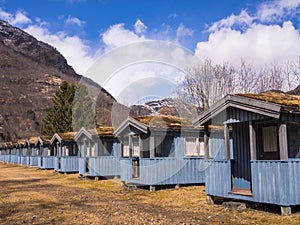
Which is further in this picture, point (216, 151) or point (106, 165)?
point (106, 165)

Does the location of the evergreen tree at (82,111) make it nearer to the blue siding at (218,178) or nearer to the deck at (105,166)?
the deck at (105,166)

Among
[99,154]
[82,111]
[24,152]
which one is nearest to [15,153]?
[24,152]

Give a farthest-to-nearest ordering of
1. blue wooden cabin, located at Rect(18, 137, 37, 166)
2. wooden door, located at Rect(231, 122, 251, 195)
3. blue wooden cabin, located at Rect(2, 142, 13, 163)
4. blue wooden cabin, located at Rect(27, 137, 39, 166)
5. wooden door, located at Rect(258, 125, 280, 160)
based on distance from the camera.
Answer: blue wooden cabin, located at Rect(2, 142, 13, 163), blue wooden cabin, located at Rect(18, 137, 37, 166), blue wooden cabin, located at Rect(27, 137, 39, 166), wooden door, located at Rect(231, 122, 251, 195), wooden door, located at Rect(258, 125, 280, 160)

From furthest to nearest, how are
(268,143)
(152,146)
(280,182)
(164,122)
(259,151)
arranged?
(164,122) < (152,146) < (259,151) < (268,143) < (280,182)

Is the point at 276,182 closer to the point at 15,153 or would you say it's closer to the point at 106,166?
the point at 106,166

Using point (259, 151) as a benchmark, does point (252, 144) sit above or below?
above

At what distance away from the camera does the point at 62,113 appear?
50438 mm

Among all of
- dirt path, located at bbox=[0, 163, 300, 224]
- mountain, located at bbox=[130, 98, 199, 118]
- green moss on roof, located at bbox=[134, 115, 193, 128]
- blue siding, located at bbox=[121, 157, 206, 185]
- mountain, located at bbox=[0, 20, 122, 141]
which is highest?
mountain, located at bbox=[0, 20, 122, 141]

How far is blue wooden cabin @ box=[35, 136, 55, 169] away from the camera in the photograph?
111ft

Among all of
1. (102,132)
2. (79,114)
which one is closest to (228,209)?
(102,132)

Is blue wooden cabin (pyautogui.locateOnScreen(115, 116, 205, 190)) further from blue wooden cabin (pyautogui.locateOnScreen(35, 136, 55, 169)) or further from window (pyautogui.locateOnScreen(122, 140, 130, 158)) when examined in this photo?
blue wooden cabin (pyautogui.locateOnScreen(35, 136, 55, 169))

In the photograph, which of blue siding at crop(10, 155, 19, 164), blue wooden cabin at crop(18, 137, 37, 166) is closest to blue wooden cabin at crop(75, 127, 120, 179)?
blue wooden cabin at crop(18, 137, 37, 166)

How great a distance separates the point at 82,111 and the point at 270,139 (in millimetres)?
41089

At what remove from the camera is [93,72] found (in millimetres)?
23219
